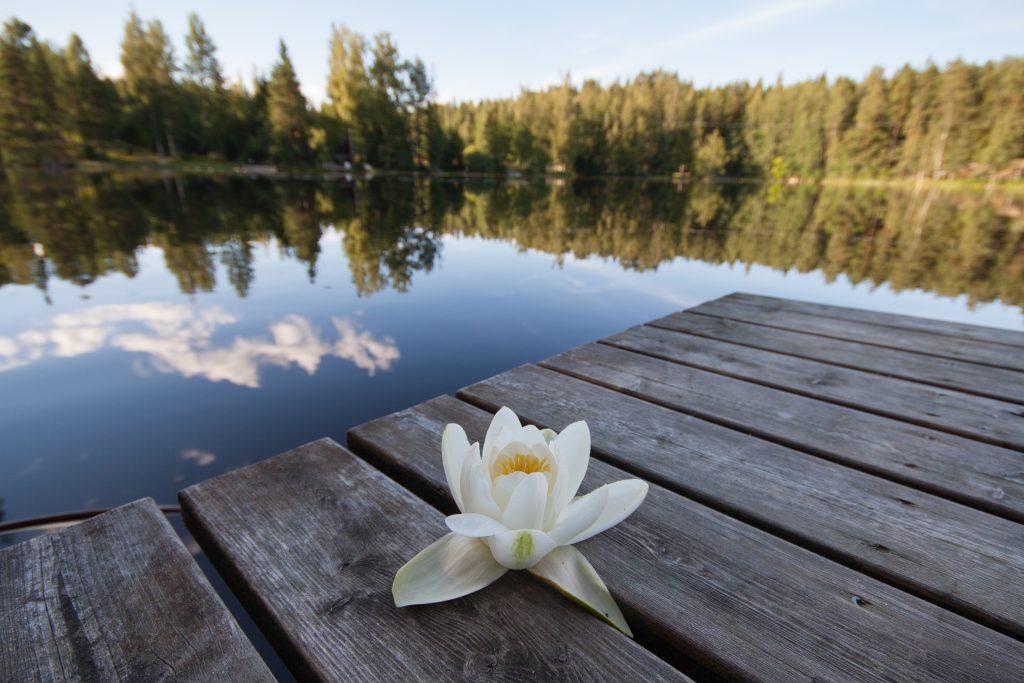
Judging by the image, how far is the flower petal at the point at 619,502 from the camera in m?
0.76

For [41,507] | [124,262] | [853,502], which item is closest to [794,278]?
[853,502]

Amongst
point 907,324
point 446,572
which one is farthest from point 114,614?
point 907,324

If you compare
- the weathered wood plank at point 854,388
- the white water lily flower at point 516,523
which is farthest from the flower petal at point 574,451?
the weathered wood plank at point 854,388

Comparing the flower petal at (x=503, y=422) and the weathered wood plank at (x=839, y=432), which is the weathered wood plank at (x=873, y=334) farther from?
the flower petal at (x=503, y=422)

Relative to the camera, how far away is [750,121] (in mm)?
48562

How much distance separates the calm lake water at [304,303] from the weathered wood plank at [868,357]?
5.43 ft

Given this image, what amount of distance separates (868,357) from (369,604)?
218cm

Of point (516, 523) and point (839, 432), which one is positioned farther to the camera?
point (839, 432)

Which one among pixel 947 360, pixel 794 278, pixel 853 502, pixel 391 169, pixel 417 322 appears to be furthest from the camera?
pixel 391 169

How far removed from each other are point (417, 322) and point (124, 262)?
5.15 m

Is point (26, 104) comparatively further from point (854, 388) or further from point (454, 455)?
point (854, 388)

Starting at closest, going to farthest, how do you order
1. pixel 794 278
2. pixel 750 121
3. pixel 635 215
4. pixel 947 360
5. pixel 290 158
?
pixel 947 360 < pixel 794 278 < pixel 635 215 < pixel 290 158 < pixel 750 121

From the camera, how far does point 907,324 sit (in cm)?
241

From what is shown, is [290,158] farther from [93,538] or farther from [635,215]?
[93,538]
